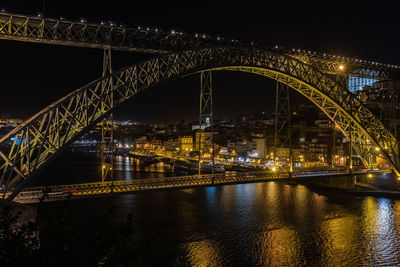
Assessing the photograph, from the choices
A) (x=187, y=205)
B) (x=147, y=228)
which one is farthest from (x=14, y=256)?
(x=187, y=205)

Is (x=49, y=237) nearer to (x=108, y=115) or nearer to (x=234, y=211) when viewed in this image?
(x=108, y=115)

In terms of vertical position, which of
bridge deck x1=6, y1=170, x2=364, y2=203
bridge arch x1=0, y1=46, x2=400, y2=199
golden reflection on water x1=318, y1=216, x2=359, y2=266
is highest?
bridge arch x1=0, y1=46, x2=400, y2=199

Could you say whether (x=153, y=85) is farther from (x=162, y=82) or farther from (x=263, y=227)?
(x=263, y=227)

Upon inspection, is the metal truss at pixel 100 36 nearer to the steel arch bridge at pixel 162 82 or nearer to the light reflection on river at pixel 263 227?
the steel arch bridge at pixel 162 82

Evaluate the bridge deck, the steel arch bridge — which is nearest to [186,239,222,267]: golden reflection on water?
the bridge deck

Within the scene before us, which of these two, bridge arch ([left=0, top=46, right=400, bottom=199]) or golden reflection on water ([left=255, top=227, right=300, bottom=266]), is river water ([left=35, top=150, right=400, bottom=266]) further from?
bridge arch ([left=0, top=46, right=400, bottom=199])

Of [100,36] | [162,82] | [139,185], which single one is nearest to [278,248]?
[139,185]
